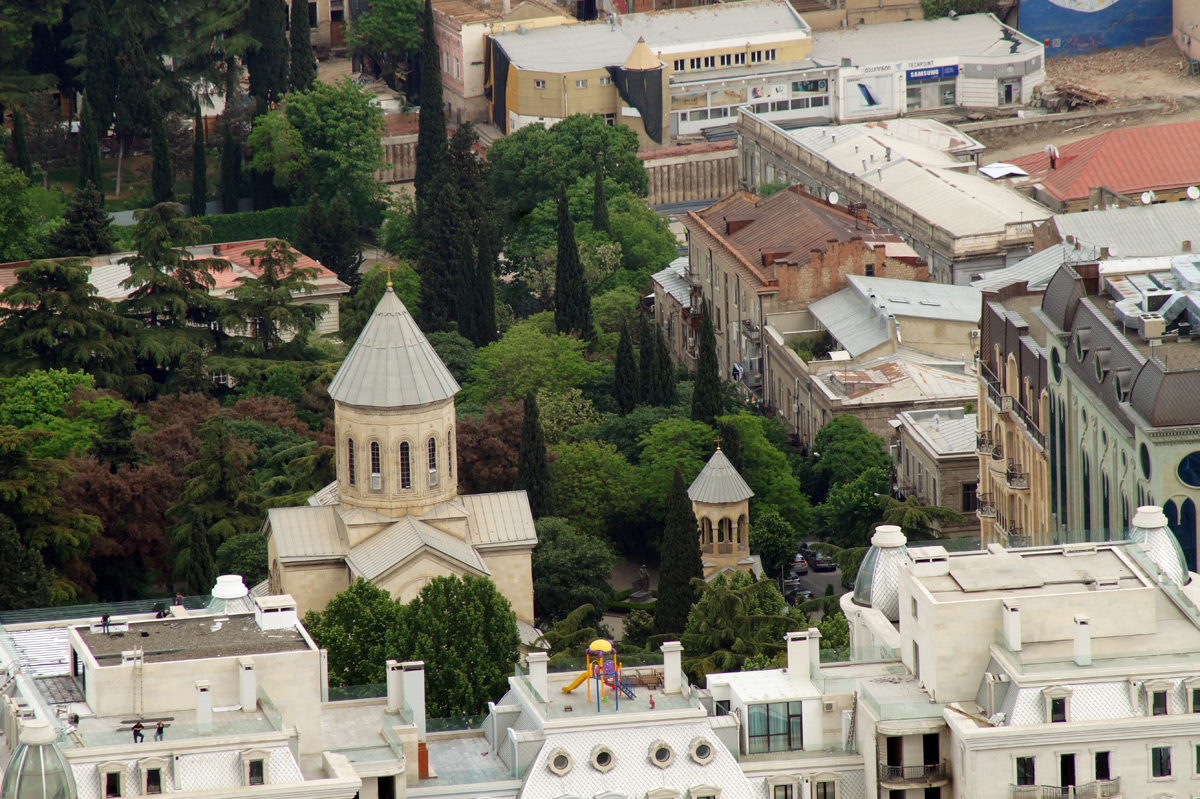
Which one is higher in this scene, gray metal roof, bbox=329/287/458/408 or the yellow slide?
the yellow slide

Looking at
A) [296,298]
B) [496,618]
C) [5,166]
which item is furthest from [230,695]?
[5,166]

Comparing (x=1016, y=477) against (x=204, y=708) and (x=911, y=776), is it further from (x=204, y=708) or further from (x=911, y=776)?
(x=204, y=708)

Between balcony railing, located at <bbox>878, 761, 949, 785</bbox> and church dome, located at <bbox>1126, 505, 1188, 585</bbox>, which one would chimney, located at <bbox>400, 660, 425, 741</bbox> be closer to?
balcony railing, located at <bbox>878, 761, 949, 785</bbox>

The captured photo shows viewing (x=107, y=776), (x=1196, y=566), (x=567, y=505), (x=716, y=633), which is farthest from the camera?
(x=567, y=505)

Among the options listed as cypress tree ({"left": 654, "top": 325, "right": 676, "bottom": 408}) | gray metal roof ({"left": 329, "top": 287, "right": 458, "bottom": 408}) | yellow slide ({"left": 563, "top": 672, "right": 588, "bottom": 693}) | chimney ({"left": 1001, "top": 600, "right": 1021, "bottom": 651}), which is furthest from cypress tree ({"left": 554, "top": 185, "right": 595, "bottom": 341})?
chimney ({"left": 1001, "top": 600, "right": 1021, "bottom": 651})

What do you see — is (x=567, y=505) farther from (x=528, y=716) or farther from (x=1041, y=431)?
(x=528, y=716)

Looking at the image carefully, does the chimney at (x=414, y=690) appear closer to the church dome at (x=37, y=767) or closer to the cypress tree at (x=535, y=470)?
the church dome at (x=37, y=767)
